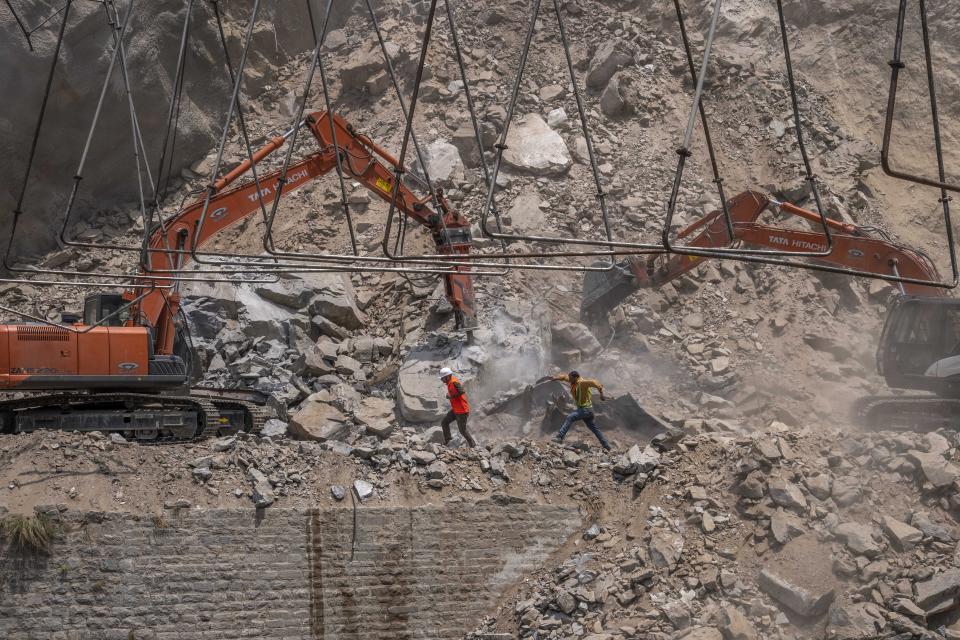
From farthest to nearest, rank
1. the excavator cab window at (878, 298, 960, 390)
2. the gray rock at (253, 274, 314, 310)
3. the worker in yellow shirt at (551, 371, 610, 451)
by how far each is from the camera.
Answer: the gray rock at (253, 274, 314, 310)
the excavator cab window at (878, 298, 960, 390)
the worker in yellow shirt at (551, 371, 610, 451)

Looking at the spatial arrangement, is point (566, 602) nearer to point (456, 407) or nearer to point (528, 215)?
point (456, 407)

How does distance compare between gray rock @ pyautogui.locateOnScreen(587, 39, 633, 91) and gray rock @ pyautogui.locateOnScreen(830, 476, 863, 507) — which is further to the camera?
gray rock @ pyautogui.locateOnScreen(587, 39, 633, 91)

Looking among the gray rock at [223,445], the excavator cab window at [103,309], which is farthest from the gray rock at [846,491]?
the excavator cab window at [103,309]

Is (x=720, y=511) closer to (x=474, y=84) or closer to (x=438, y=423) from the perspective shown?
(x=438, y=423)

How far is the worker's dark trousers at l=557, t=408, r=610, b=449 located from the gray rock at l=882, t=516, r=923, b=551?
328 centimetres

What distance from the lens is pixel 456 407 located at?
37.7 feet

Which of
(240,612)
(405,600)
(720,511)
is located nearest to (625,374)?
(720,511)

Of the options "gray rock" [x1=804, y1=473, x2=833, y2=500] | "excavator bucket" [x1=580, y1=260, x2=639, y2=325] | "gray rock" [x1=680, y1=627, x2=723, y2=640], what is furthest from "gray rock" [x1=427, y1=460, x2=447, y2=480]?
"excavator bucket" [x1=580, y1=260, x2=639, y2=325]

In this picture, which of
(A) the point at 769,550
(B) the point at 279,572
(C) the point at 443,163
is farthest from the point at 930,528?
(C) the point at 443,163

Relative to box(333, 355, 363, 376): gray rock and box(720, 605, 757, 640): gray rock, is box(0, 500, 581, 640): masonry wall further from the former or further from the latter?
box(333, 355, 363, 376): gray rock

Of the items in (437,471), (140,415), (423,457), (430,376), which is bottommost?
(437,471)

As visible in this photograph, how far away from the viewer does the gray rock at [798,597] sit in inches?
346

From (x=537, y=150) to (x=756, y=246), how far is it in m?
5.34

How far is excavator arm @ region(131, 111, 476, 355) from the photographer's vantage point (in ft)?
40.6
